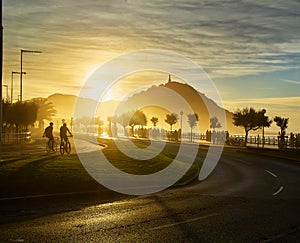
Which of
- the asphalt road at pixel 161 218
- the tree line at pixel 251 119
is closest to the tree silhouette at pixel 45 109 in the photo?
the tree line at pixel 251 119

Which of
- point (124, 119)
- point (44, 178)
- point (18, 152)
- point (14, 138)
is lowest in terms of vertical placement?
point (44, 178)

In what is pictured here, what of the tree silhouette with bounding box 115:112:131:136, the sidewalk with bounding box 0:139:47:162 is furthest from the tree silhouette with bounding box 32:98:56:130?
the sidewalk with bounding box 0:139:47:162

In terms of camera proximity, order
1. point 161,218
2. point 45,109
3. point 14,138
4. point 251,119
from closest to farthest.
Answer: point 161,218
point 14,138
point 251,119
point 45,109

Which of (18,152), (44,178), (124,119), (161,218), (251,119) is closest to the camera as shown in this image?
(161,218)

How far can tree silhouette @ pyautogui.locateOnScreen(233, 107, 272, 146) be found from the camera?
242 ft

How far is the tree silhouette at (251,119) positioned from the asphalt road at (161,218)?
185 feet

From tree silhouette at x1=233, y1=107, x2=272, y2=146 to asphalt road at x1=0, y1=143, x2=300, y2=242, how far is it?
56.4 meters

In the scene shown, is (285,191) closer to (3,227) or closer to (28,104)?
(3,227)

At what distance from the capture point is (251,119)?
2921 inches

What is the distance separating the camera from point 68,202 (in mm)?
14367

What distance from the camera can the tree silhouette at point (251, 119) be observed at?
73688 millimetres

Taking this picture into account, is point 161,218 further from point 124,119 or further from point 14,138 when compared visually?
point 124,119

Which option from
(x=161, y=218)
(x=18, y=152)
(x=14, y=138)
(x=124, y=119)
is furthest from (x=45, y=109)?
(x=161, y=218)

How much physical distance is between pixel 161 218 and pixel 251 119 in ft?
211
